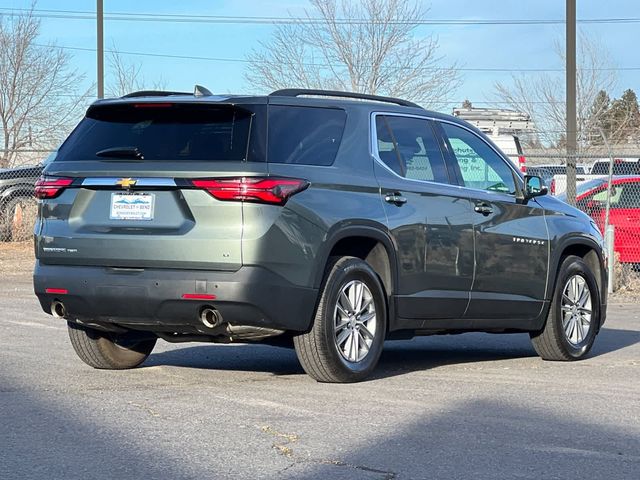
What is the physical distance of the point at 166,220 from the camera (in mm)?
7461

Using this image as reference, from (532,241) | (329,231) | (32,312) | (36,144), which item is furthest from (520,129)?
(329,231)

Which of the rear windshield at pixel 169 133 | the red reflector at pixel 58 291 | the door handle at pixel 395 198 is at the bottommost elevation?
the red reflector at pixel 58 291

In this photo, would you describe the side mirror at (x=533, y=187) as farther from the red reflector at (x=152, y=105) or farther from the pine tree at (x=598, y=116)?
the pine tree at (x=598, y=116)

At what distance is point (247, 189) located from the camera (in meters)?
7.29

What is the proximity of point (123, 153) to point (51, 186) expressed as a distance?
543 mm

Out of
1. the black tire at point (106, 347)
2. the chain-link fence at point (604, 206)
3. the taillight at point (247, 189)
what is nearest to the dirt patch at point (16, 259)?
the chain-link fence at point (604, 206)

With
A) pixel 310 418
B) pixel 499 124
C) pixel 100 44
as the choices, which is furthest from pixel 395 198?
pixel 499 124

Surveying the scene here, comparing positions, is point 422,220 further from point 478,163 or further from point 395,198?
point 478,163

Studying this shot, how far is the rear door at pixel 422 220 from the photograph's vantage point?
831 cm

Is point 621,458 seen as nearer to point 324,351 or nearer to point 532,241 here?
point 324,351

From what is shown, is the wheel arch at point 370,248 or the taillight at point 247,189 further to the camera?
the wheel arch at point 370,248

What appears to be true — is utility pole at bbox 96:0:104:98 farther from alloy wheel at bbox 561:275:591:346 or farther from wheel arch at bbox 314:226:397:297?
wheel arch at bbox 314:226:397:297

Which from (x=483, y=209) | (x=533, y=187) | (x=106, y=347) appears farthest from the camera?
(x=533, y=187)

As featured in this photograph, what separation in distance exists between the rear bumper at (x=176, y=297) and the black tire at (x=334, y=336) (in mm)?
131
